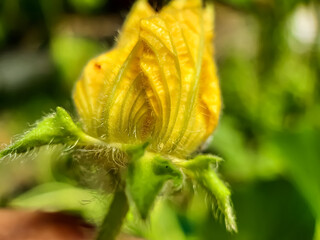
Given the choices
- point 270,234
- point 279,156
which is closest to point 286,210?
point 270,234

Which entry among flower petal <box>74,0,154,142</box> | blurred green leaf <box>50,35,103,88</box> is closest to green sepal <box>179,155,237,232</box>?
flower petal <box>74,0,154,142</box>

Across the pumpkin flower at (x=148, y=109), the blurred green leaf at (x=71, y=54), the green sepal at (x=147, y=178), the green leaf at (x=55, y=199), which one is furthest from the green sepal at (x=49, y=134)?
the blurred green leaf at (x=71, y=54)

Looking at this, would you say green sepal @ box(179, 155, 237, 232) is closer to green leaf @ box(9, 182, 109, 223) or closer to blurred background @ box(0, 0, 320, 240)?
blurred background @ box(0, 0, 320, 240)

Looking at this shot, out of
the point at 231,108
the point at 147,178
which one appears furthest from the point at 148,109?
the point at 231,108

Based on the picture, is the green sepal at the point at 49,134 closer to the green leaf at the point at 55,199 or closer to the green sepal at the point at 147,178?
the green sepal at the point at 147,178

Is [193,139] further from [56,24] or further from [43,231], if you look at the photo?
[56,24]
